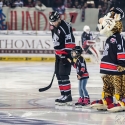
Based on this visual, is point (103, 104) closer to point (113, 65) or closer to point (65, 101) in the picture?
point (113, 65)

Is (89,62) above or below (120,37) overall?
below

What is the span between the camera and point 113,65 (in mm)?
9406

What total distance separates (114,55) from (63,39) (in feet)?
3.99

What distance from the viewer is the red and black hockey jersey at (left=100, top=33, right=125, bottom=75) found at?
9281mm

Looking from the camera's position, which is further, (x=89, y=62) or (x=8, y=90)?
(x=89, y=62)

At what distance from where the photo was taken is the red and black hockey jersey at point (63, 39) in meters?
10.2

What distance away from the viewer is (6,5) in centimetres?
2369

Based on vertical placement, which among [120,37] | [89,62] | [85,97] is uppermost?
[120,37]

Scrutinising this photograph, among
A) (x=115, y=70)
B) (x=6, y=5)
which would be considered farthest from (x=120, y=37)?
(x=6, y=5)

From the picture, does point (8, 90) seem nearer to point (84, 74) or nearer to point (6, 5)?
point (84, 74)

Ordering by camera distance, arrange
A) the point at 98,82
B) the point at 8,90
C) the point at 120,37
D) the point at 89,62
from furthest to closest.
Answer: the point at 89,62
the point at 98,82
the point at 8,90
the point at 120,37

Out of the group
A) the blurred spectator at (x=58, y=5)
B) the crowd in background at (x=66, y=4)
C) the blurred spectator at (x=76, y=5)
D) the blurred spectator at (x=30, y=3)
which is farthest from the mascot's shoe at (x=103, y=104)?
the blurred spectator at (x=30, y=3)

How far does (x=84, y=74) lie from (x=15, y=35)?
1298cm

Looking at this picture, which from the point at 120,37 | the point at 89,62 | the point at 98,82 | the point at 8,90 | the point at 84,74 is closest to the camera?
the point at 120,37
